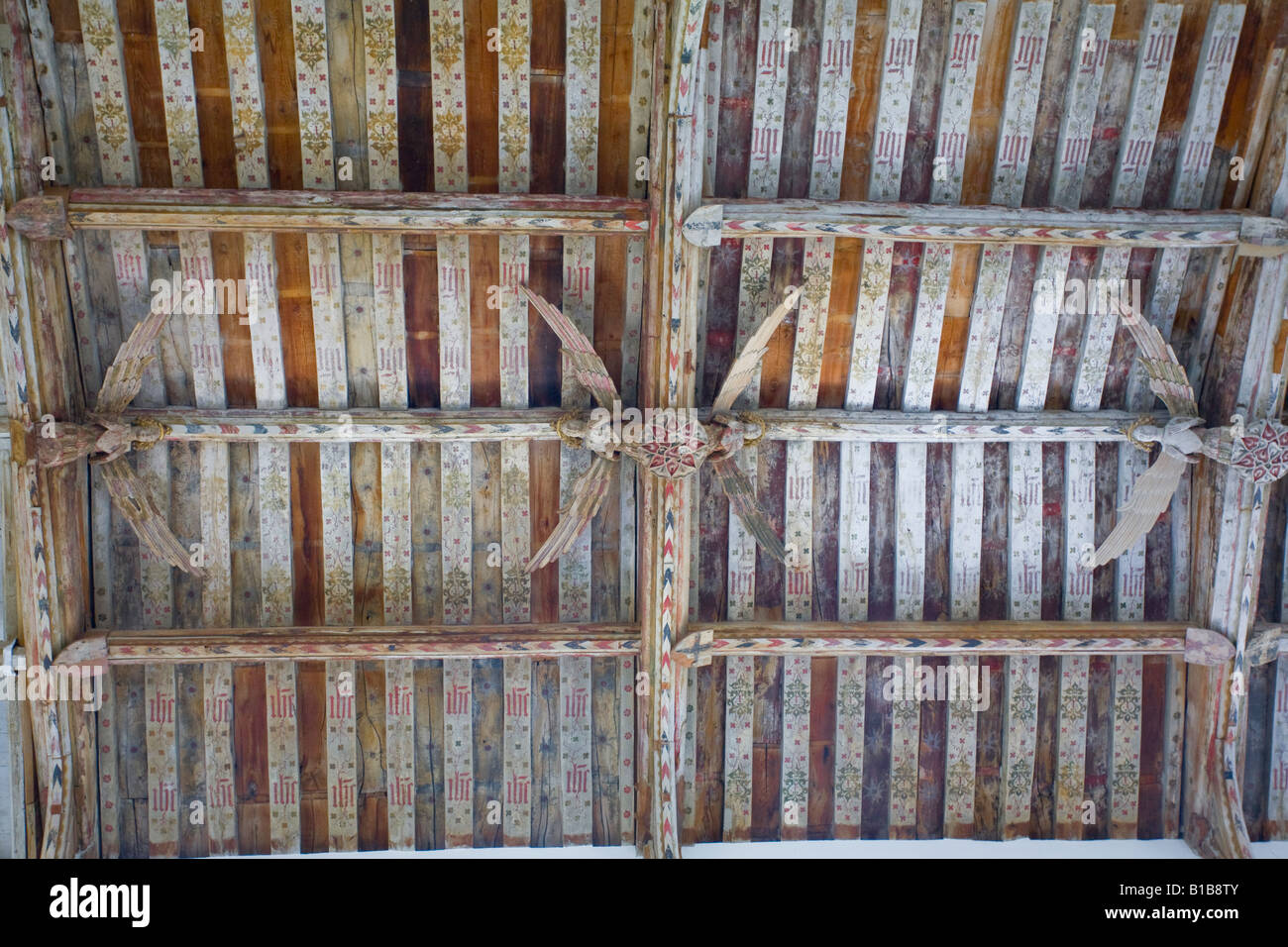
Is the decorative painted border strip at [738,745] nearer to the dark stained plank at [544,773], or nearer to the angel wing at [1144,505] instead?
the dark stained plank at [544,773]

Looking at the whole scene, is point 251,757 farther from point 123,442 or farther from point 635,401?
point 635,401

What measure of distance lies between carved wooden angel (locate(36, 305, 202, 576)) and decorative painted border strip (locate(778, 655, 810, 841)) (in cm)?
486

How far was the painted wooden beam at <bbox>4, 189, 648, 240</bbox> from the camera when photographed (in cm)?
663

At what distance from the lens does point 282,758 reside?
7.81 m

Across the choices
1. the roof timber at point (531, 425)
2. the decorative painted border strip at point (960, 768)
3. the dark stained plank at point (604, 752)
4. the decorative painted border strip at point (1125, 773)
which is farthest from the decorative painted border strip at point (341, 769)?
the decorative painted border strip at point (1125, 773)

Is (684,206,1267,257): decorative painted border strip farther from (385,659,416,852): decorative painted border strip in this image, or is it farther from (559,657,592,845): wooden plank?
(385,659,416,852): decorative painted border strip

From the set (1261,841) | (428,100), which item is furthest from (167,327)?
(1261,841)

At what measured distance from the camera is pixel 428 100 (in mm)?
6941

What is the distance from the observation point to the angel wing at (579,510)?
7.02 metres

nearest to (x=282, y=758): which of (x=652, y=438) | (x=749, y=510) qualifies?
(x=652, y=438)

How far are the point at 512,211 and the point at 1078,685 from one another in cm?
616

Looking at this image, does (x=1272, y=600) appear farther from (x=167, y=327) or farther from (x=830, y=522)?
(x=167, y=327)

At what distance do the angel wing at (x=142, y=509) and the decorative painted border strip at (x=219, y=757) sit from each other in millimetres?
1258

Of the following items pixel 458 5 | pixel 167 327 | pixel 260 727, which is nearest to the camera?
pixel 458 5
